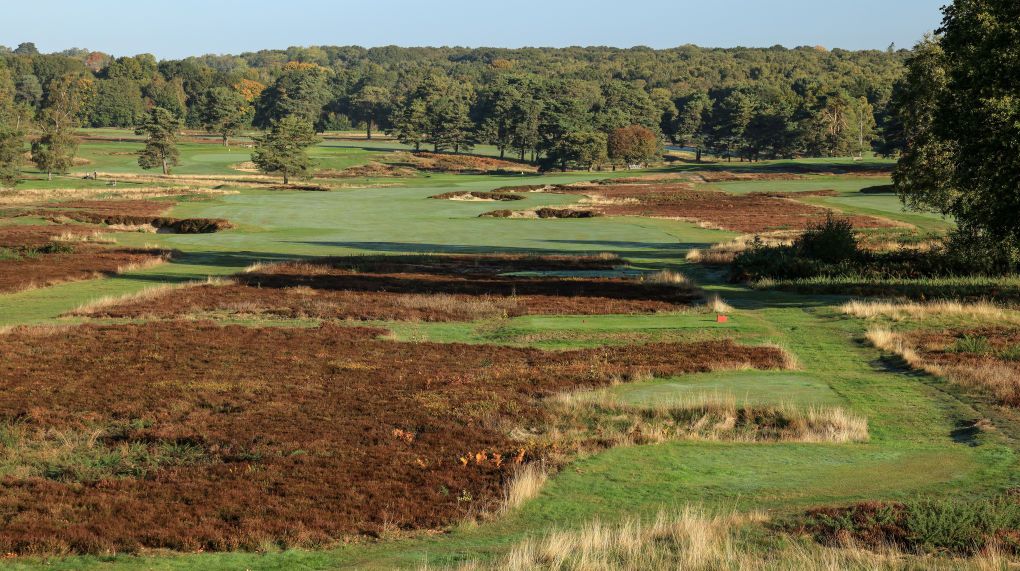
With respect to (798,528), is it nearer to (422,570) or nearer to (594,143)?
(422,570)

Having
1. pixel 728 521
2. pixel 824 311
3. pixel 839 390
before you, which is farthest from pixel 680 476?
pixel 824 311

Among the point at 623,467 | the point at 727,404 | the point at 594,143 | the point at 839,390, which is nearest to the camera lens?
the point at 623,467

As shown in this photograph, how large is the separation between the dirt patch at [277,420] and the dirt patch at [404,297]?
15.0 feet

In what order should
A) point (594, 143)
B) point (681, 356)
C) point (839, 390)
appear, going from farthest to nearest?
point (594, 143), point (681, 356), point (839, 390)

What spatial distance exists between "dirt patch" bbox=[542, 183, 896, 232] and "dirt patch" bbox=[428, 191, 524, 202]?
1035 cm

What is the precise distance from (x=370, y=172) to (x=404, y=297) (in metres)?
140

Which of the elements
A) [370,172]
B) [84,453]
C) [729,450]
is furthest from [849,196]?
[84,453]

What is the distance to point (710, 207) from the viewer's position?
111 metres

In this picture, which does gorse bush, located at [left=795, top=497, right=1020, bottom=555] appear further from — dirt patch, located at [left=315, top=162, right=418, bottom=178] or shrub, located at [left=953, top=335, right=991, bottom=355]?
dirt patch, located at [left=315, top=162, right=418, bottom=178]

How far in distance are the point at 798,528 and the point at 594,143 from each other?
181 metres

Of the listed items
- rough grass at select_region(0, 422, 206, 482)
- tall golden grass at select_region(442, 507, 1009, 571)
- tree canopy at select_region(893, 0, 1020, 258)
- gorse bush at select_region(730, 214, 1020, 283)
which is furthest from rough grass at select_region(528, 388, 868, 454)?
gorse bush at select_region(730, 214, 1020, 283)

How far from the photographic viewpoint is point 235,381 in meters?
28.1

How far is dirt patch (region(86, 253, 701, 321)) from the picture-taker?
4266 centimetres

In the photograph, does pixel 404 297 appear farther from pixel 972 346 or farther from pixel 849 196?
pixel 849 196
